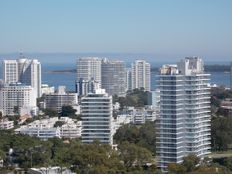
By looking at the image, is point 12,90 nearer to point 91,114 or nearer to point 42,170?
point 91,114

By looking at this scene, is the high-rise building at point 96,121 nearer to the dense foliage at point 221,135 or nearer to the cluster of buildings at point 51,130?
the dense foliage at point 221,135

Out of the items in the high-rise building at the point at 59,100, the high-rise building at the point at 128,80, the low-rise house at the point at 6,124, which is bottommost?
the low-rise house at the point at 6,124

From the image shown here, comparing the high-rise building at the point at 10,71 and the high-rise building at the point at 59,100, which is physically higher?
the high-rise building at the point at 10,71

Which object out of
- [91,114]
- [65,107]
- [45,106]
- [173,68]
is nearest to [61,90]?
[45,106]

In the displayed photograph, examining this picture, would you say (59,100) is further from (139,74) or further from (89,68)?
(139,74)

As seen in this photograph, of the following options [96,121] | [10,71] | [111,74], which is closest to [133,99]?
[111,74]

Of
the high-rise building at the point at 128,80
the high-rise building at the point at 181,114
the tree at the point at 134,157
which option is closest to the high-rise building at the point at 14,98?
the high-rise building at the point at 128,80

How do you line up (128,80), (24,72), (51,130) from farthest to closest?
(128,80)
(24,72)
(51,130)
